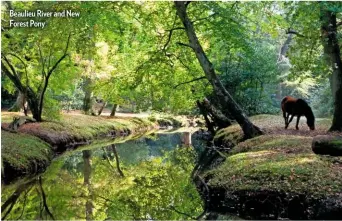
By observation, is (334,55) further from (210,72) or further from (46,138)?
(46,138)

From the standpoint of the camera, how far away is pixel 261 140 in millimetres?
14961

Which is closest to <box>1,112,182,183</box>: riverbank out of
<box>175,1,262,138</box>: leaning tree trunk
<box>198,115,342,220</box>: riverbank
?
<box>198,115,342,220</box>: riverbank

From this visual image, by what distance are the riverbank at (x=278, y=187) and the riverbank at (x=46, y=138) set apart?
20.1ft

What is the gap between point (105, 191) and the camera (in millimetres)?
12156

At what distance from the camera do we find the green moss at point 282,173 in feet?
28.8

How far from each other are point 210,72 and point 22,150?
7266 millimetres

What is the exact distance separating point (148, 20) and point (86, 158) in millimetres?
7154

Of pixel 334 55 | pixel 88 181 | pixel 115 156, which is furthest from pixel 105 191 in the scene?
pixel 334 55

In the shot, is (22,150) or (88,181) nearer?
(88,181)

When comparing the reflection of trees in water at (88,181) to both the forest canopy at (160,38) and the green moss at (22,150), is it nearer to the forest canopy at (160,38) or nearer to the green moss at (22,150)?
the green moss at (22,150)

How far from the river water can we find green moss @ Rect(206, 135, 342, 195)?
107 cm

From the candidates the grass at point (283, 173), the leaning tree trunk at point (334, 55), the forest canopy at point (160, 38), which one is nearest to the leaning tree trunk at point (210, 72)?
the forest canopy at point (160, 38)

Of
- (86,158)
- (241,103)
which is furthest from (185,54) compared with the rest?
(241,103)

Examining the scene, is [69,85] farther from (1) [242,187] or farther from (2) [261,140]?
(1) [242,187]
